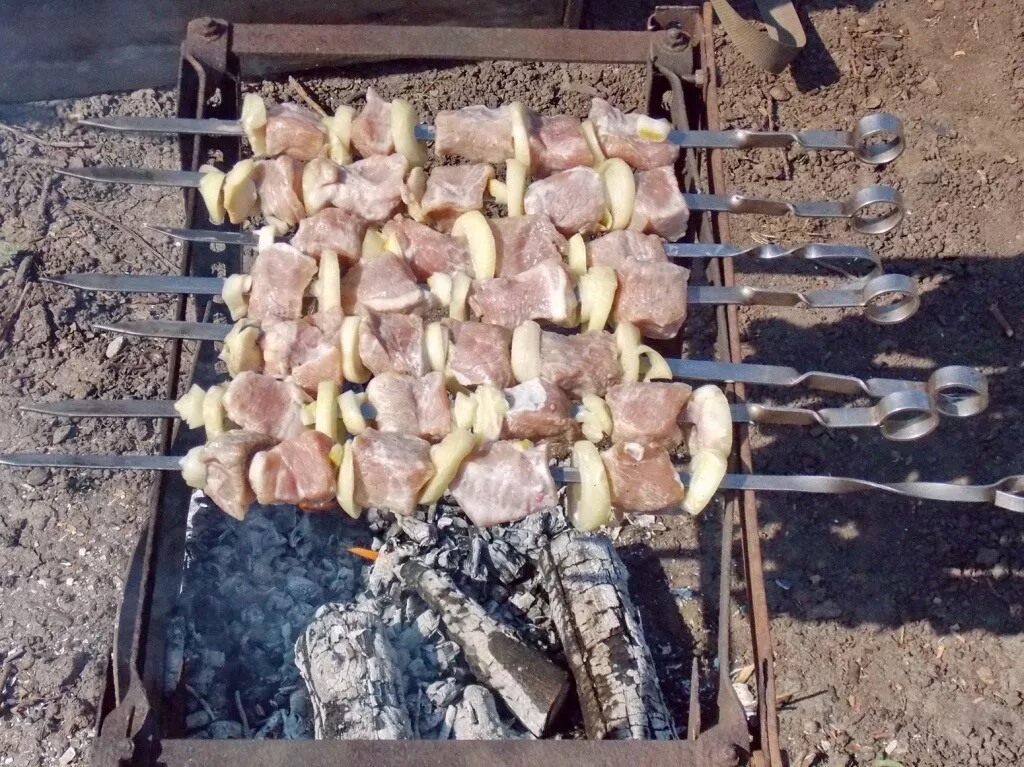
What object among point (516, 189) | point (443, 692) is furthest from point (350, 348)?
point (443, 692)

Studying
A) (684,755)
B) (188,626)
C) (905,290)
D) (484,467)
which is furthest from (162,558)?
(905,290)

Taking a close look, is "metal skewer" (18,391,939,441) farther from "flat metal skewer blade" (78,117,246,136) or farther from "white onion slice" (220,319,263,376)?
"flat metal skewer blade" (78,117,246,136)

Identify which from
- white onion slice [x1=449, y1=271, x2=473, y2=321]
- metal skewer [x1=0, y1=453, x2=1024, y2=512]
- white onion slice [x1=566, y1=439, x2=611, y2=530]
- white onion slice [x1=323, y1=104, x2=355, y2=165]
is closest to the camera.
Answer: metal skewer [x1=0, y1=453, x2=1024, y2=512]

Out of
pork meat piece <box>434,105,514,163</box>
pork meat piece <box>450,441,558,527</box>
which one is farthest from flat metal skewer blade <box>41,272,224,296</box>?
pork meat piece <box>450,441,558,527</box>

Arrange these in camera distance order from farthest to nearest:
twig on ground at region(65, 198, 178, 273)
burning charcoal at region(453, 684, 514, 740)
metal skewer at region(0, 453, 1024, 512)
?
twig on ground at region(65, 198, 178, 273)
burning charcoal at region(453, 684, 514, 740)
metal skewer at region(0, 453, 1024, 512)

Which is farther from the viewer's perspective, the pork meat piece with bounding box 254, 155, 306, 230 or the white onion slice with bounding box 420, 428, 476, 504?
the pork meat piece with bounding box 254, 155, 306, 230

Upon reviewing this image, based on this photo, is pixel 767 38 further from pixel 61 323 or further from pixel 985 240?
pixel 61 323

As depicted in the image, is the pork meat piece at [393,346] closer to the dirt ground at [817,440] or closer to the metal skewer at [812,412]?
the metal skewer at [812,412]
